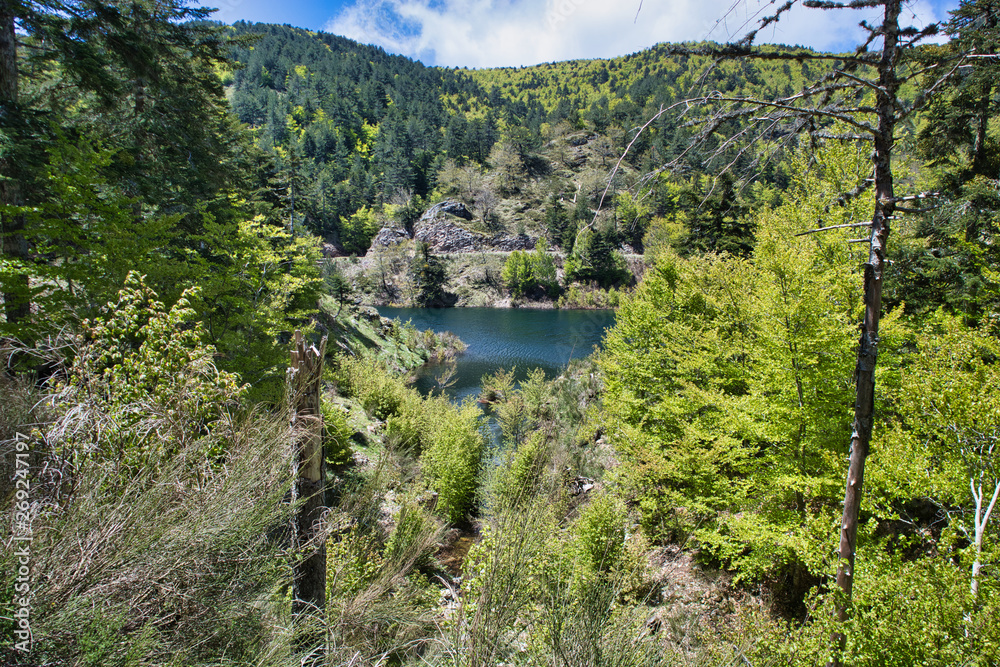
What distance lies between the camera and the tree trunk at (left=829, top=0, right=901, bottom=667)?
9.09 feet

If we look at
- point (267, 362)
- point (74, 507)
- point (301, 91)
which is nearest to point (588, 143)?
point (301, 91)

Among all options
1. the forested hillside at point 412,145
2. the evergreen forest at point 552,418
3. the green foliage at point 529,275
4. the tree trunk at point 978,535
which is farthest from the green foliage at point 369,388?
the green foliage at point 529,275

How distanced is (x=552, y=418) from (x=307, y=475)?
20.3 metres

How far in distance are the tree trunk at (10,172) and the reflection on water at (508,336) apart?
24868 mm

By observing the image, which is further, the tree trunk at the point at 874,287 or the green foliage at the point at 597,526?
the green foliage at the point at 597,526

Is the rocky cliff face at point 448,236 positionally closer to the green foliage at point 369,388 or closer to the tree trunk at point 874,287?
the green foliage at point 369,388

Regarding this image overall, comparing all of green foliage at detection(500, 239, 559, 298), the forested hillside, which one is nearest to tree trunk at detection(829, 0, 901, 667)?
the forested hillside

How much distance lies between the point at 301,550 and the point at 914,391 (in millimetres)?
8559

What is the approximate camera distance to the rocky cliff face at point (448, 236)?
287 ft

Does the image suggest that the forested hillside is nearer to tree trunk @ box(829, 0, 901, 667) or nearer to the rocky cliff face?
the rocky cliff face

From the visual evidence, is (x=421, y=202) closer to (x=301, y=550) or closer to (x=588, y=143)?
(x=588, y=143)

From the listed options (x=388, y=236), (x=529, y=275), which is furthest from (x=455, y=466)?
(x=388, y=236)

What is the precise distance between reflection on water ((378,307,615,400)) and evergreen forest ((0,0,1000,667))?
1375cm

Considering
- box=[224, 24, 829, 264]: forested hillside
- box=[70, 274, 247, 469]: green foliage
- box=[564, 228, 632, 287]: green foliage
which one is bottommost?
box=[70, 274, 247, 469]: green foliage
